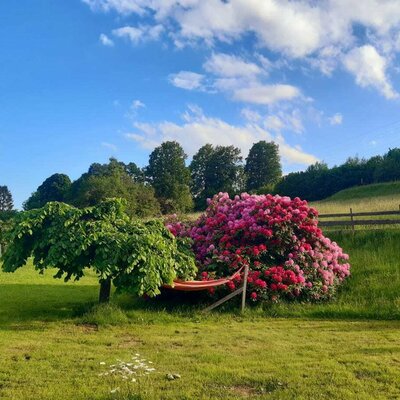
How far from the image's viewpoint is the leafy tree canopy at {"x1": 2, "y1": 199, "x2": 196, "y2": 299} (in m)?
8.21

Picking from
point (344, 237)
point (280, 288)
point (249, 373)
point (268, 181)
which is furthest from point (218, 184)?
point (249, 373)

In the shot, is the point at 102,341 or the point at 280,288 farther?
the point at 280,288

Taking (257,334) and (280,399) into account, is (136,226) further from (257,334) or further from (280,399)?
(280,399)

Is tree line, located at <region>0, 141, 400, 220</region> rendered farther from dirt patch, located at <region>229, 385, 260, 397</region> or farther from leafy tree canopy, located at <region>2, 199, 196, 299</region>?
dirt patch, located at <region>229, 385, 260, 397</region>

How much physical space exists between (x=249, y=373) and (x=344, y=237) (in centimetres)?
1069

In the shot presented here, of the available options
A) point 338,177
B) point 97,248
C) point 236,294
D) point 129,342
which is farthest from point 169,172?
point 129,342

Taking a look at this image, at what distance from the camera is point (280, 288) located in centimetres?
998

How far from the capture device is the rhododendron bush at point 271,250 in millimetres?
10219

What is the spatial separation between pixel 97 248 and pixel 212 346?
2.94 meters

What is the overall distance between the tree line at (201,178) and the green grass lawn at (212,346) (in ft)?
111

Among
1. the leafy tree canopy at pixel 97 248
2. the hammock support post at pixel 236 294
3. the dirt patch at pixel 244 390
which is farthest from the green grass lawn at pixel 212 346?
the leafy tree canopy at pixel 97 248

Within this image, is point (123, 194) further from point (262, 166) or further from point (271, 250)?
point (271, 250)

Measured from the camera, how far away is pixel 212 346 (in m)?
6.76

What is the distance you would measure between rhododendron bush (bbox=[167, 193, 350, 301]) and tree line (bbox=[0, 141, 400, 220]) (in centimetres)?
3172
